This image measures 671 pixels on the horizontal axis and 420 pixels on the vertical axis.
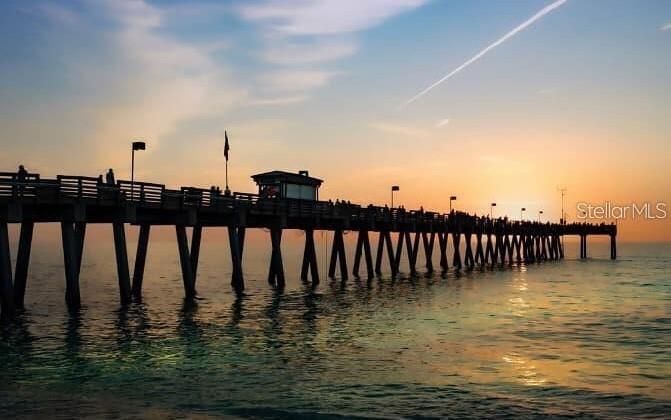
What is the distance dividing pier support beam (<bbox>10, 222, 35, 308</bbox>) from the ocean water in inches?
58.9

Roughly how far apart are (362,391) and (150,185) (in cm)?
1890

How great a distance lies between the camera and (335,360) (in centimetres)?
1864

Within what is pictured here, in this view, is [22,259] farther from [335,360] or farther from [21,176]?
[335,360]

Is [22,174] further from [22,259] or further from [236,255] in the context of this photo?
[236,255]

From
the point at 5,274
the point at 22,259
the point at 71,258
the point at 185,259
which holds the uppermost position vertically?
the point at 71,258

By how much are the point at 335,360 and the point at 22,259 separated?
17.1 m

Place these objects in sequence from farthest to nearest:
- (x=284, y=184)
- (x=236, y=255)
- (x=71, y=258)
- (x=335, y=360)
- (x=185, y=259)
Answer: (x=284, y=184)
(x=236, y=255)
(x=185, y=259)
(x=71, y=258)
(x=335, y=360)

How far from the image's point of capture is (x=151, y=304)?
1345 inches

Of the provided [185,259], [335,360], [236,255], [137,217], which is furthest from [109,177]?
[335,360]

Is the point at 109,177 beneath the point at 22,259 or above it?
above

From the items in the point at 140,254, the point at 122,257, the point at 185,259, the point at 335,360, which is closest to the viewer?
the point at 335,360

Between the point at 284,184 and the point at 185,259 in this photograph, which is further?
the point at 284,184

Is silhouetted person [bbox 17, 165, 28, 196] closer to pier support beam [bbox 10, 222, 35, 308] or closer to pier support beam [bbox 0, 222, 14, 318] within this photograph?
pier support beam [bbox 0, 222, 14, 318]

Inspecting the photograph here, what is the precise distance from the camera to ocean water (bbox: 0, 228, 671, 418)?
13.9m
